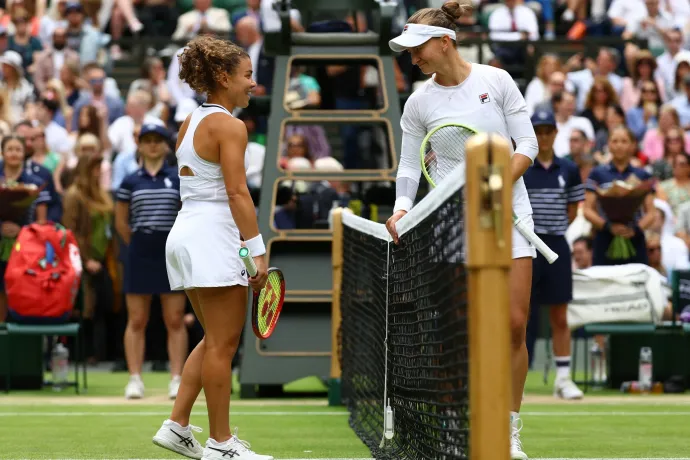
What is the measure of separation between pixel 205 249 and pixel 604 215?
7.50m

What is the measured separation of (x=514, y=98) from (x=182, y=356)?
584 centimetres

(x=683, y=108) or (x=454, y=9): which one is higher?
(x=683, y=108)

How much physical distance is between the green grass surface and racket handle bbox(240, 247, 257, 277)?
153 centimetres

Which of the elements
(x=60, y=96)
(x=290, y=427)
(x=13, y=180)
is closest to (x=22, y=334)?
(x=13, y=180)

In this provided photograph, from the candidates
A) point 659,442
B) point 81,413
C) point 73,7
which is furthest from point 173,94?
point 659,442

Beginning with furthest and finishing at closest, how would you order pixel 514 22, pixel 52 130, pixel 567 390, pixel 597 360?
pixel 514 22 < pixel 52 130 < pixel 597 360 < pixel 567 390

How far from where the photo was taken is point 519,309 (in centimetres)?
738

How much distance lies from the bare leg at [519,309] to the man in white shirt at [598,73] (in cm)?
1267

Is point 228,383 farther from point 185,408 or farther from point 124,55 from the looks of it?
point 124,55

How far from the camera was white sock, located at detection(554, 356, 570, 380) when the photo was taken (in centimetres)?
1214

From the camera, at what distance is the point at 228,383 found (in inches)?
282

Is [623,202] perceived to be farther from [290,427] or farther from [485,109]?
[485,109]

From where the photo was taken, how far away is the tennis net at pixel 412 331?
5.30 metres

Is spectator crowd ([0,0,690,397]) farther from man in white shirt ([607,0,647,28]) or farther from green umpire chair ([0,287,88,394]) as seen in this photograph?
green umpire chair ([0,287,88,394])
